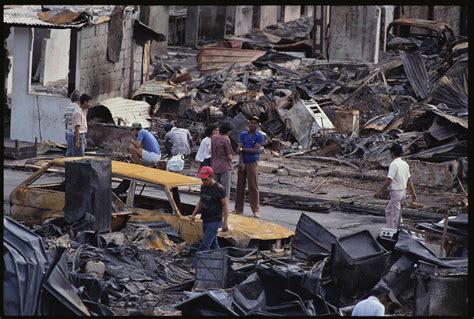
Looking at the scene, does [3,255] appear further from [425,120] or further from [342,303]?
[425,120]

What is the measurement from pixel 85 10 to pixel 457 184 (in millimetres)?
8300

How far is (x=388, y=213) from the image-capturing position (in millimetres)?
16531

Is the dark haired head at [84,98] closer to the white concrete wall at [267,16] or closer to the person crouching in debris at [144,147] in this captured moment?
the person crouching in debris at [144,147]

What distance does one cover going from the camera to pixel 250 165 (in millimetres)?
18328

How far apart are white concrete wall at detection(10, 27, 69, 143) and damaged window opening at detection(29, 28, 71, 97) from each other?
2374 mm

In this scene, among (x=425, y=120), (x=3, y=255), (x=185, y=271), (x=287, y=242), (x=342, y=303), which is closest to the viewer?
(x=3, y=255)

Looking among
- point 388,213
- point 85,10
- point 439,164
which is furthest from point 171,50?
point 388,213

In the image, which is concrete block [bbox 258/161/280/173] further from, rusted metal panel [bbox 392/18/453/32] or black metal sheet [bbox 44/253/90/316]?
rusted metal panel [bbox 392/18/453/32]

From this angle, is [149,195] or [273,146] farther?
[273,146]

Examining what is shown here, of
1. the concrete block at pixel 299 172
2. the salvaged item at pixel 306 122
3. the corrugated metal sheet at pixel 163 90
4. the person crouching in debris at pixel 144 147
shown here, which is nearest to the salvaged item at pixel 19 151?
the person crouching in debris at pixel 144 147

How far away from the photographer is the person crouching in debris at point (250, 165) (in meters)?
18.1

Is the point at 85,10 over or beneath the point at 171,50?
over

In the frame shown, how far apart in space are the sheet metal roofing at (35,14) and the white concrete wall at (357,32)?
1074cm

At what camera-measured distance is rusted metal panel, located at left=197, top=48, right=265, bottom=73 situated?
104 feet
